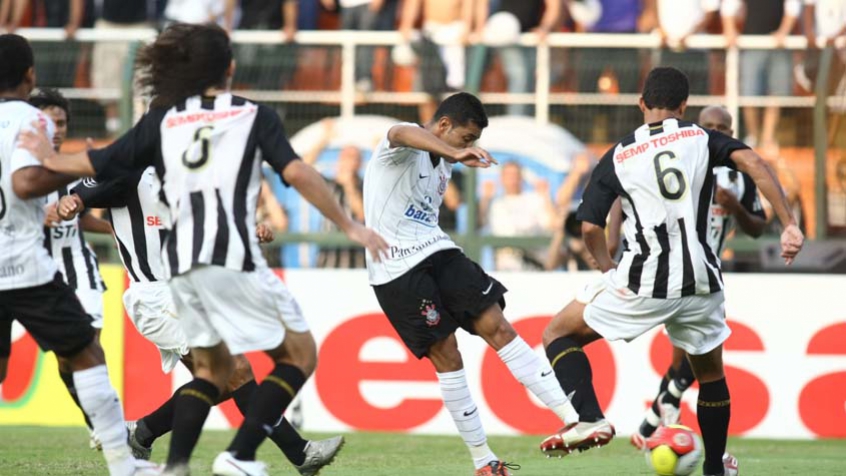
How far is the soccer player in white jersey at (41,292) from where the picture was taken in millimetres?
6293

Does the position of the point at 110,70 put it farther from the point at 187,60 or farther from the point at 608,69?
the point at 187,60

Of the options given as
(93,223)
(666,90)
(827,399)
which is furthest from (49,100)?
(827,399)

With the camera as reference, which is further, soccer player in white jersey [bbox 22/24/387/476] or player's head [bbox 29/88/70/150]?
player's head [bbox 29/88/70/150]

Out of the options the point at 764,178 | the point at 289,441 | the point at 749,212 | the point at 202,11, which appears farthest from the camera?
the point at 202,11

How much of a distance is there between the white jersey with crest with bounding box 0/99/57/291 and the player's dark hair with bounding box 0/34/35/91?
0.47 feet

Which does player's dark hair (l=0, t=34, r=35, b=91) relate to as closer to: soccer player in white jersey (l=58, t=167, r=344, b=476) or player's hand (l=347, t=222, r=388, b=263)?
soccer player in white jersey (l=58, t=167, r=344, b=476)

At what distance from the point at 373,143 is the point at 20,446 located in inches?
174

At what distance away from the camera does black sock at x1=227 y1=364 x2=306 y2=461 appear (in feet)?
20.2

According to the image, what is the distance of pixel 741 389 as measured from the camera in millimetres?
11680

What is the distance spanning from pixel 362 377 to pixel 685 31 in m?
4.57

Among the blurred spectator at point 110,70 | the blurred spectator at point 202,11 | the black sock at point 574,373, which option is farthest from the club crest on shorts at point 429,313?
the blurred spectator at point 202,11

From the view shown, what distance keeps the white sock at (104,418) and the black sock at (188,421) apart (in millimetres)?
220

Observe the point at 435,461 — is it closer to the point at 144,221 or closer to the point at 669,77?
the point at 144,221

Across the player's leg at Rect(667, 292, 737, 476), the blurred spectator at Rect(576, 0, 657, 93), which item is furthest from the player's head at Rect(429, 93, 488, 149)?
the blurred spectator at Rect(576, 0, 657, 93)
